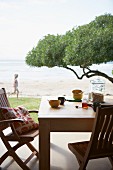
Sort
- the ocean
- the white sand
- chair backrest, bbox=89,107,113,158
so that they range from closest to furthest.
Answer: chair backrest, bbox=89,107,113,158, the ocean, the white sand

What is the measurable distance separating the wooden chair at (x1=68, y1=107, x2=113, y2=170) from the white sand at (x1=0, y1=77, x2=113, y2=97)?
3.90m

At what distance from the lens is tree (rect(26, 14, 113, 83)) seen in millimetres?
4422

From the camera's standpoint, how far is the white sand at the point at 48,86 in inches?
255

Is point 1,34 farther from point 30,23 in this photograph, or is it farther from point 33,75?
point 33,75

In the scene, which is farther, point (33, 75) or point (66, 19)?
point (33, 75)

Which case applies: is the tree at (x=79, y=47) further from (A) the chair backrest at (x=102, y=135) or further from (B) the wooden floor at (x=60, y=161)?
(A) the chair backrest at (x=102, y=135)

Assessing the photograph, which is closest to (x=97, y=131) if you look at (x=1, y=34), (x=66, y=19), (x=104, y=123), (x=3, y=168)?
(x=104, y=123)

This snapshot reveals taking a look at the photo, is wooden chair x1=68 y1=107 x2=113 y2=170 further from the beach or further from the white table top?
the beach

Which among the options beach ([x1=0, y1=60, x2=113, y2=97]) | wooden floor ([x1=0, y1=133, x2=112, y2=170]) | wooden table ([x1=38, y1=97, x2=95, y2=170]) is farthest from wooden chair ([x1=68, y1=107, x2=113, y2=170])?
beach ([x1=0, y1=60, x2=113, y2=97])

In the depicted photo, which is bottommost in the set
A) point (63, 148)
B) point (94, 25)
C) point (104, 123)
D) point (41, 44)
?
point (63, 148)

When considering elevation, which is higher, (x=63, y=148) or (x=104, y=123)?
(x=104, y=123)

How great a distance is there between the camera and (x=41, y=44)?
5016 millimetres

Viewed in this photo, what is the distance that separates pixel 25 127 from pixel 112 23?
2.68 meters

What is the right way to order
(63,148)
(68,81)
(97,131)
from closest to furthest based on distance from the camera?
(97,131) → (63,148) → (68,81)
